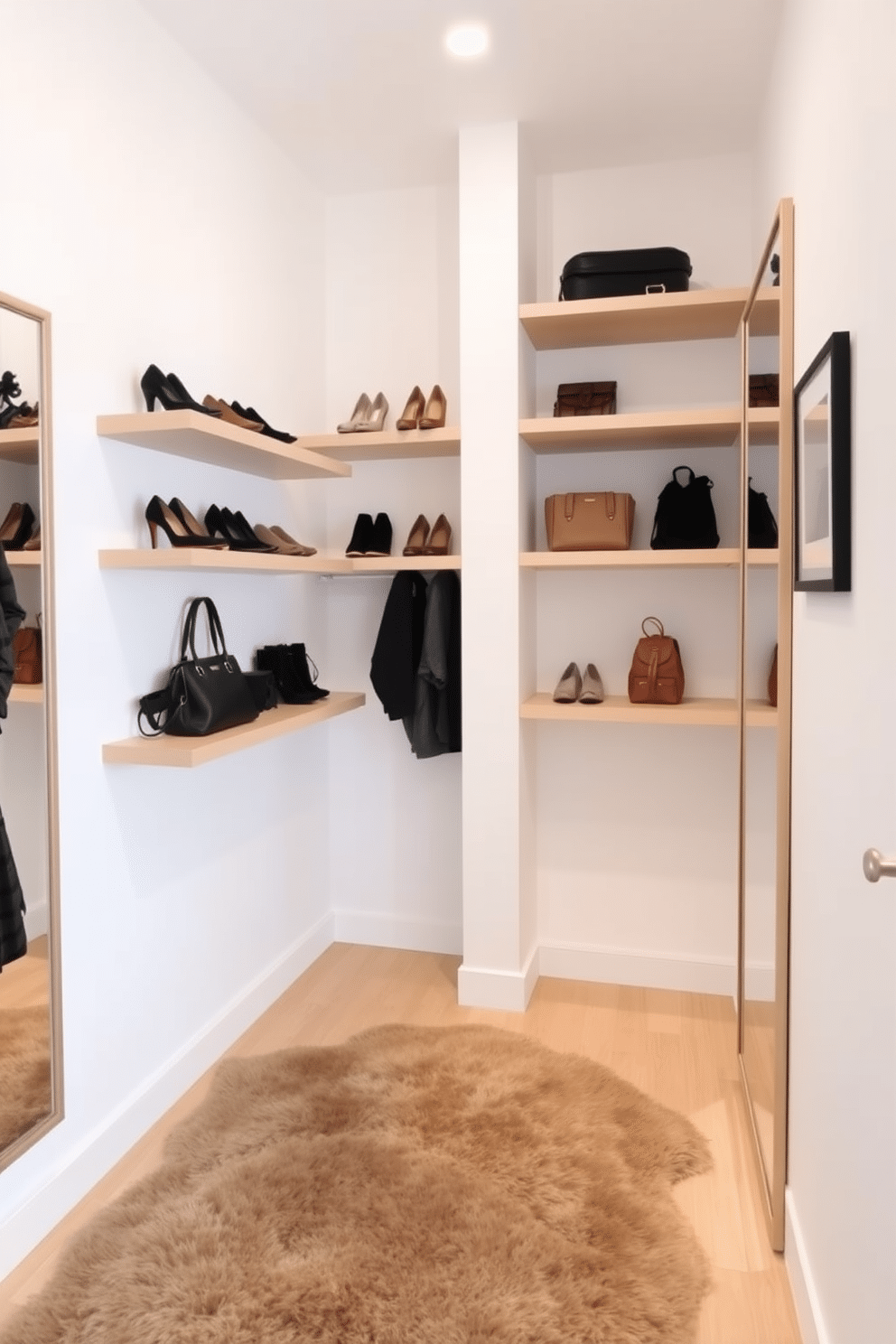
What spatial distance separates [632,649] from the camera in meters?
3.34

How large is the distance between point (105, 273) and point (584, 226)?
5.89 feet

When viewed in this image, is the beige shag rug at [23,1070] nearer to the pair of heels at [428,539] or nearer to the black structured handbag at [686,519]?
the pair of heels at [428,539]

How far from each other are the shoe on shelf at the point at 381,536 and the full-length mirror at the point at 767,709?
136 cm

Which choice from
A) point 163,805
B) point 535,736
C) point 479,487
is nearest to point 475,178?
point 479,487

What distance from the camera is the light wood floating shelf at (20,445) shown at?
192cm

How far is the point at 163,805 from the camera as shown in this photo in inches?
101

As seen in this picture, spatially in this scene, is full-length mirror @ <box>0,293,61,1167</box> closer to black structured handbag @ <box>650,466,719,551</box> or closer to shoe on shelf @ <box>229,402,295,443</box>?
shoe on shelf @ <box>229,402,295,443</box>

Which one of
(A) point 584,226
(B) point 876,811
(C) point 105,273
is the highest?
(A) point 584,226

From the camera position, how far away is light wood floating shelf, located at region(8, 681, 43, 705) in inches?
79.0

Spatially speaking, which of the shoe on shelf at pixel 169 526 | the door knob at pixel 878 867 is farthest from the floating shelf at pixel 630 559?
the door knob at pixel 878 867

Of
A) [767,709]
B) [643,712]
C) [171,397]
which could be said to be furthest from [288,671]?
[767,709]

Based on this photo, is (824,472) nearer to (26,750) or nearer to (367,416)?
(26,750)

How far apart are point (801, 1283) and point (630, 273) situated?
2.70 meters

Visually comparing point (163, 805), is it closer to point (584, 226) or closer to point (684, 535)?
point (684, 535)
